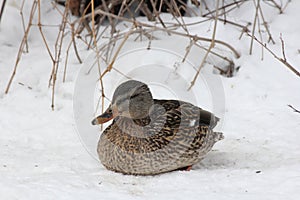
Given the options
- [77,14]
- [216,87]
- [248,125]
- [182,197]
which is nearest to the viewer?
[182,197]

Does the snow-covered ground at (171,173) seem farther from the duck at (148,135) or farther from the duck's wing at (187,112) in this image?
the duck's wing at (187,112)

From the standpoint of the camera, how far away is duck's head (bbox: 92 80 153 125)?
411cm

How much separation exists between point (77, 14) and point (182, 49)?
172 centimetres

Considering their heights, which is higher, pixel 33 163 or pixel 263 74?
pixel 263 74

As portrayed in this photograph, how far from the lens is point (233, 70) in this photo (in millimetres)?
5766

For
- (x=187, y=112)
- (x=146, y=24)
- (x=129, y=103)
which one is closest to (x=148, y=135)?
(x=129, y=103)

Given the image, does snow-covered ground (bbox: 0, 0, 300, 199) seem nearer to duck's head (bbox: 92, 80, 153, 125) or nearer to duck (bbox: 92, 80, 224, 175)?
duck (bbox: 92, 80, 224, 175)

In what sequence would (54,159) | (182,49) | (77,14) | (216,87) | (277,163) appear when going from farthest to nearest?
(77,14) → (182,49) → (216,87) → (54,159) → (277,163)

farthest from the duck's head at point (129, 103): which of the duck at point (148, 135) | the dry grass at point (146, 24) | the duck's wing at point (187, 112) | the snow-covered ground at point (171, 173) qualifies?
the dry grass at point (146, 24)

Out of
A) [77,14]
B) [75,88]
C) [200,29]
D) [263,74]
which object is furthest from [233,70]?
[77,14]

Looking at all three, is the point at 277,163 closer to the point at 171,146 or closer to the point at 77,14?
the point at 171,146

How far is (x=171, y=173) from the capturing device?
4.04 meters

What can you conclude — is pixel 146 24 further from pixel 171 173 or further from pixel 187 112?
pixel 171 173

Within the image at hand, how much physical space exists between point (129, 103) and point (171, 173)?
0.63m
